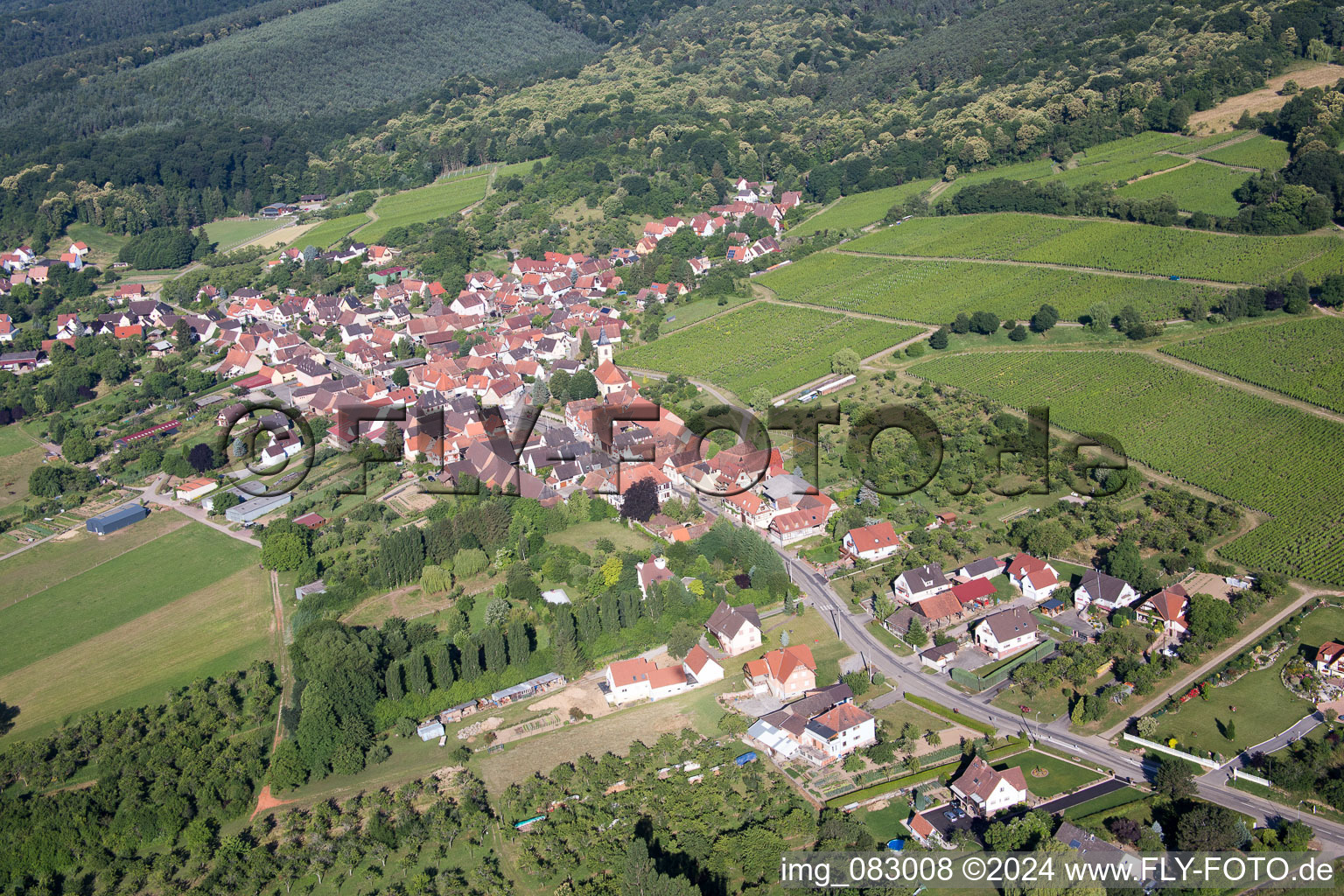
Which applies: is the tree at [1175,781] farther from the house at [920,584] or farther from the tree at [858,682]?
the house at [920,584]

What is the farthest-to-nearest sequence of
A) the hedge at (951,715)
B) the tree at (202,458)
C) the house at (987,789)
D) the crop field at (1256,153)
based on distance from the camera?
1. the crop field at (1256,153)
2. the tree at (202,458)
3. the hedge at (951,715)
4. the house at (987,789)

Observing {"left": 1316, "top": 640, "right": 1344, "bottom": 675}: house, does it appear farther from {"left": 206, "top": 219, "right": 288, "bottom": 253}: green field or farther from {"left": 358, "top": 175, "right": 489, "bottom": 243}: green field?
{"left": 206, "top": 219, "right": 288, "bottom": 253}: green field

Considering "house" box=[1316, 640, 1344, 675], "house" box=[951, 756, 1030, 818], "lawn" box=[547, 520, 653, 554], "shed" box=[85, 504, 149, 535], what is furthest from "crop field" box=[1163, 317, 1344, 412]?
"shed" box=[85, 504, 149, 535]

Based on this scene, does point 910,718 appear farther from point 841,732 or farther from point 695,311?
point 695,311

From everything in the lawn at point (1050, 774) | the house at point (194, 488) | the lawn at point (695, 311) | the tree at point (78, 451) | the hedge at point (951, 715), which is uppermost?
the lawn at point (695, 311)

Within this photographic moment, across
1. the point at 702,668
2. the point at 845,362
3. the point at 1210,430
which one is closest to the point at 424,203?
the point at 845,362

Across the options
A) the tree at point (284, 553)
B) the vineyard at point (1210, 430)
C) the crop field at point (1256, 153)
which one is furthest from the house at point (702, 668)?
the crop field at point (1256, 153)

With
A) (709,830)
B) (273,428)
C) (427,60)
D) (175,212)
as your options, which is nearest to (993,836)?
(709,830)
